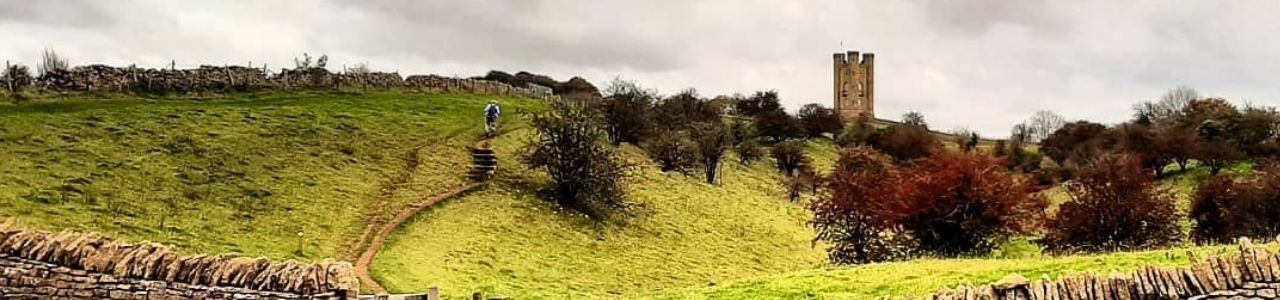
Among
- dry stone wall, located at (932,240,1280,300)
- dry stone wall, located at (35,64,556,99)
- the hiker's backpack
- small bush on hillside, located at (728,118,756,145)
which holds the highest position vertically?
dry stone wall, located at (35,64,556,99)

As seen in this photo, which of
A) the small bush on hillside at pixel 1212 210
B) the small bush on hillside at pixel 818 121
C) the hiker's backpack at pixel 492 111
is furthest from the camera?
the small bush on hillside at pixel 818 121

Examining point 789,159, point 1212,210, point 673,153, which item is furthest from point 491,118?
point 1212,210

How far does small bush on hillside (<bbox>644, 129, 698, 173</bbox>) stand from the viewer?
5514cm

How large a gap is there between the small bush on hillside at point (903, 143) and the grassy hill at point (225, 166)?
38.6 metres

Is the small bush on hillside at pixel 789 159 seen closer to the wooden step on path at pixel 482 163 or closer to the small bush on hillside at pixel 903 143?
the small bush on hillside at pixel 903 143

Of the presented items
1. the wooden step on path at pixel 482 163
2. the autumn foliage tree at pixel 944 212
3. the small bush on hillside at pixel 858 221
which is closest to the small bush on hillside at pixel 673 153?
the wooden step on path at pixel 482 163

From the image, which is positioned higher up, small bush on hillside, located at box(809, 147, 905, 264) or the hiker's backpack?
the hiker's backpack

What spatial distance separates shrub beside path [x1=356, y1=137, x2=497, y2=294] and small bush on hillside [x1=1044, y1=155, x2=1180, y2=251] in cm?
1792

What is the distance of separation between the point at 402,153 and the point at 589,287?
16.8 meters

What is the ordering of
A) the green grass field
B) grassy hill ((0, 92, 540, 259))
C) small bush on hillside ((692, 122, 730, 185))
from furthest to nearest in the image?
small bush on hillside ((692, 122, 730, 185))
grassy hill ((0, 92, 540, 259))
the green grass field

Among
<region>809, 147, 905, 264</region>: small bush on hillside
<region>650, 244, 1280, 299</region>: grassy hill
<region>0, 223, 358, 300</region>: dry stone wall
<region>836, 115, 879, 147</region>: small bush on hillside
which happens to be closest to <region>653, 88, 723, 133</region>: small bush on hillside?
<region>836, 115, 879, 147</region>: small bush on hillside

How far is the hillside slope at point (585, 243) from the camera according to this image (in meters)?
28.5

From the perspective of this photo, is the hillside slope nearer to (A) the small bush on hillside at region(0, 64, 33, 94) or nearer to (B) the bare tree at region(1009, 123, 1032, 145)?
(A) the small bush on hillside at region(0, 64, 33, 94)

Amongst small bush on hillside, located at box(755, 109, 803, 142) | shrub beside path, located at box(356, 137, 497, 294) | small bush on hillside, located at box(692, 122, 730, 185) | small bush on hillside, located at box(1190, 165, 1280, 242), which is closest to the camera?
shrub beside path, located at box(356, 137, 497, 294)
